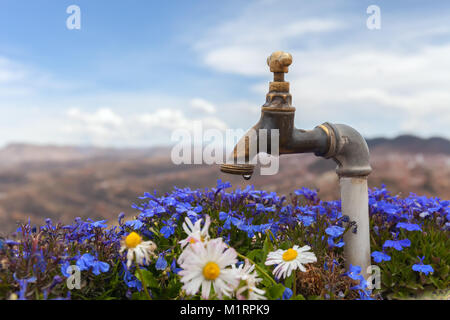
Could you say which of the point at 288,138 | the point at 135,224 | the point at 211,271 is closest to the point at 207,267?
the point at 211,271

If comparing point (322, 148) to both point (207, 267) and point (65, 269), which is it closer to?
point (207, 267)

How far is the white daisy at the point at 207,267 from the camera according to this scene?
1.64 meters

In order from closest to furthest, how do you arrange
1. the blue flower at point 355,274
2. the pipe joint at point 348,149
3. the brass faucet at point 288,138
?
the blue flower at point 355,274 → the brass faucet at point 288,138 → the pipe joint at point 348,149

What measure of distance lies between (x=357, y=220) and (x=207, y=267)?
60.6 inches

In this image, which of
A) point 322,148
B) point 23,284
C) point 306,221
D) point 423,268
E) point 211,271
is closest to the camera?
point 211,271

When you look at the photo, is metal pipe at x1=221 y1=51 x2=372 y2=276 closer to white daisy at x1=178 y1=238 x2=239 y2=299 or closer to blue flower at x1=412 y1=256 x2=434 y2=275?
blue flower at x1=412 y1=256 x2=434 y2=275

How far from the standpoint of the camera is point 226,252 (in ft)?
5.44

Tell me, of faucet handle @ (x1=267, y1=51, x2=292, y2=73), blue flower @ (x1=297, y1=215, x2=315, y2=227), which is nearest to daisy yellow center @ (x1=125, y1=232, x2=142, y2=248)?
blue flower @ (x1=297, y1=215, x2=315, y2=227)

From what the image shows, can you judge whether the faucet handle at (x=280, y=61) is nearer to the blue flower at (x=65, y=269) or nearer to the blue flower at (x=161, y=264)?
the blue flower at (x=161, y=264)

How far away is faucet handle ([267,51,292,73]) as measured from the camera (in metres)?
2.53

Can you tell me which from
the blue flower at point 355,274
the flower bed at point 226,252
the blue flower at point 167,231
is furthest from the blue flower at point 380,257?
the blue flower at point 167,231

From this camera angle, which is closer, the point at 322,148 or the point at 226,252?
the point at 226,252

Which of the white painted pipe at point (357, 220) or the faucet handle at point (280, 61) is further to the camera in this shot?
the white painted pipe at point (357, 220)
